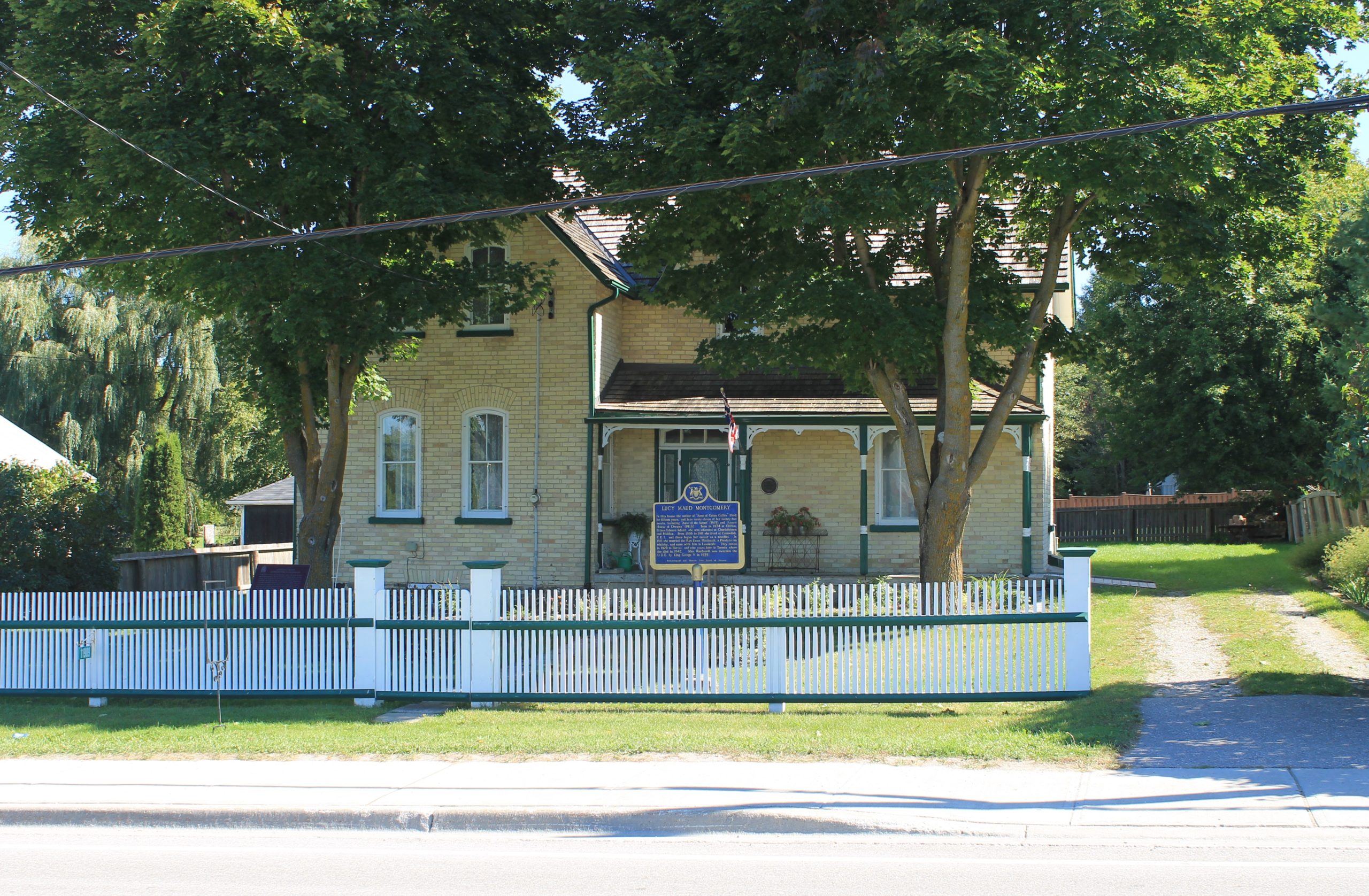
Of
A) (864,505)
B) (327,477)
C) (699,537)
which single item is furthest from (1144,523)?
(327,477)

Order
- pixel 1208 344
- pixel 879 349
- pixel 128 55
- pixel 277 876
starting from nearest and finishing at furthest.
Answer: pixel 277 876 < pixel 879 349 < pixel 128 55 < pixel 1208 344

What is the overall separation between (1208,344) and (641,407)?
19.6m

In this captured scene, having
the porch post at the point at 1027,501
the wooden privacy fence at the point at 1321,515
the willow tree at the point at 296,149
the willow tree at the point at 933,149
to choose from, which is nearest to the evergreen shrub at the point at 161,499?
the willow tree at the point at 296,149

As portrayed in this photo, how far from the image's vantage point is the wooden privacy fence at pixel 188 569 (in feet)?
58.5

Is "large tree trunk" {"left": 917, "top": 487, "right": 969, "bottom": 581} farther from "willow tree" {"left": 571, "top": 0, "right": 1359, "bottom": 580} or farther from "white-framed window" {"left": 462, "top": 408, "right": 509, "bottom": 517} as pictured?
"white-framed window" {"left": 462, "top": 408, "right": 509, "bottom": 517}

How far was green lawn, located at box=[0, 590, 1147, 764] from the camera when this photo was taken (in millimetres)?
9445

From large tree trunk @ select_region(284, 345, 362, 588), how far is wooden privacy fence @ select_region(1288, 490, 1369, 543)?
1583 cm

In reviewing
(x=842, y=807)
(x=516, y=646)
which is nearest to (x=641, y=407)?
(x=516, y=646)

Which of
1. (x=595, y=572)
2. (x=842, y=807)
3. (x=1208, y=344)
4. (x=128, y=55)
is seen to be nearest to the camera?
(x=842, y=807)

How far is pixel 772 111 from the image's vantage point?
538 inches

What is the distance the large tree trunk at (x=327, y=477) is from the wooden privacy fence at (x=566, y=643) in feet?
15.2

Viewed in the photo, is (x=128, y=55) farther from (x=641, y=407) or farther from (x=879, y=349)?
(x=879, y=349)

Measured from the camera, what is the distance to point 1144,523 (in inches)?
1555

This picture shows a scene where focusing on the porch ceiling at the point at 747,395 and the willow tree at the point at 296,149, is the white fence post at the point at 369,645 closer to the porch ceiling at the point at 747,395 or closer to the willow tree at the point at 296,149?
the willow tree at the point at 296,149
